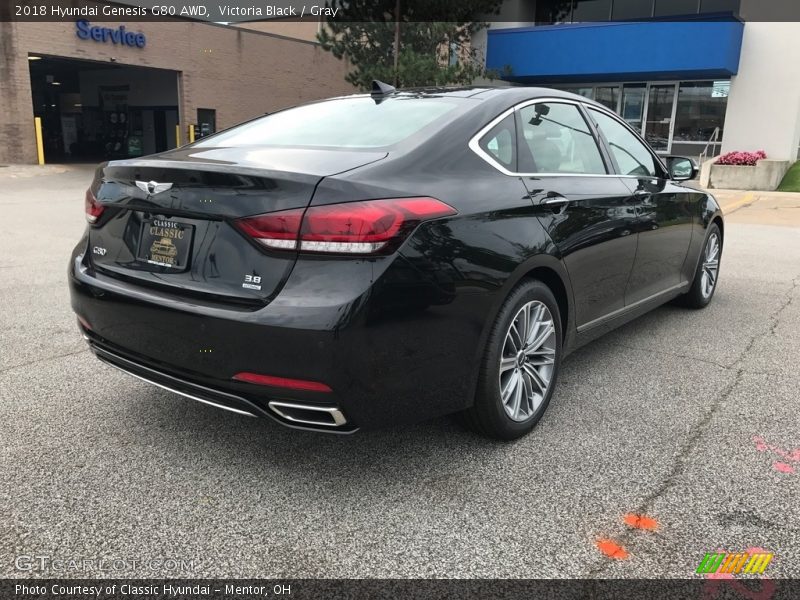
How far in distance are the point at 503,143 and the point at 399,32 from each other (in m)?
23.0

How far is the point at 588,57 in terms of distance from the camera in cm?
2261

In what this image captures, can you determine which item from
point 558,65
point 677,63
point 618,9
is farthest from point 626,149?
point 618,9

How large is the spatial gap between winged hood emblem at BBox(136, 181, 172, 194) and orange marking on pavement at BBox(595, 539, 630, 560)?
211 cm

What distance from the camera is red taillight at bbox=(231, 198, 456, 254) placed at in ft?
7.72

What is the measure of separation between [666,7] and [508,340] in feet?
82.2

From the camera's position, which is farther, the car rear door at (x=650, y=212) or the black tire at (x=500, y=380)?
the car rear door at (x=650, y=212)

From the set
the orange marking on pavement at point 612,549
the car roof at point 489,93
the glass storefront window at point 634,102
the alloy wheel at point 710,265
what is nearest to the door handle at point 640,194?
the car roof at point 489,93

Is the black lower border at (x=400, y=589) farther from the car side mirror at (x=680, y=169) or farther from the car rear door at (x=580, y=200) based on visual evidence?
the car side mirror at (x=680, y=169)

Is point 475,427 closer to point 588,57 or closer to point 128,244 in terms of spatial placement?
point 128,244

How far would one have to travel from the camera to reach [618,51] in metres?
22.0

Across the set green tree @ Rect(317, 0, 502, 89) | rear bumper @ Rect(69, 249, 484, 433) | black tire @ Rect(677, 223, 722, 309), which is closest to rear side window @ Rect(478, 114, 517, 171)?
rear bumper @ Rect(69, 249, 484, 433)

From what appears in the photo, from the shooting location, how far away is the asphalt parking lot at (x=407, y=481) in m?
2.32

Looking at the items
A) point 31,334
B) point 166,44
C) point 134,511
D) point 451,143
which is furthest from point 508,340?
point 166,44
